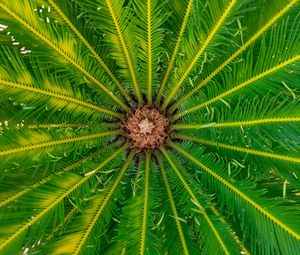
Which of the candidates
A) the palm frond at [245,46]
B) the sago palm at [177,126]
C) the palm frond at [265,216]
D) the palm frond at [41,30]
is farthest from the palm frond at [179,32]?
the palm frond at [265,216]

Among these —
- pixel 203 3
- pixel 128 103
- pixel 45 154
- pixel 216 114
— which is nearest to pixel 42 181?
pixel 45 154

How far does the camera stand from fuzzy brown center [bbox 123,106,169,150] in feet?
8.13

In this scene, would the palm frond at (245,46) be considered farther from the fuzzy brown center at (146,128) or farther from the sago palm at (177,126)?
the fuzzy brown center at (146,128)

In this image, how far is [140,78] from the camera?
7.95 ft

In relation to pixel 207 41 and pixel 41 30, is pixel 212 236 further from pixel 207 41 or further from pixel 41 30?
pixel 41 30

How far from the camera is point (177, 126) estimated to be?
2463mm

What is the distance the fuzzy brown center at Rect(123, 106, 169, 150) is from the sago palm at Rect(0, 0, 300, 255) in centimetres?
9

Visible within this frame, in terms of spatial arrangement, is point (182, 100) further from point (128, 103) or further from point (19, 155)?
point (19, 155)

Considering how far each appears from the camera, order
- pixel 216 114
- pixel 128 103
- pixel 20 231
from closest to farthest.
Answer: pixel 20 231
pixel 216 114
pixel 128 103

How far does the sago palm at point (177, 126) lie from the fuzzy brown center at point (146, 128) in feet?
0.29

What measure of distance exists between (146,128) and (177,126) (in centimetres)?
13

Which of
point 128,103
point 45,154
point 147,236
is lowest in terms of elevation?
point 147,236

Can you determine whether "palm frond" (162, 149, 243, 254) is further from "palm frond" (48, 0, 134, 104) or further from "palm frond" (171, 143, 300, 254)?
"palm frond" (48, 0, 134, 104)

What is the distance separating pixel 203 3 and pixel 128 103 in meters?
0.58
